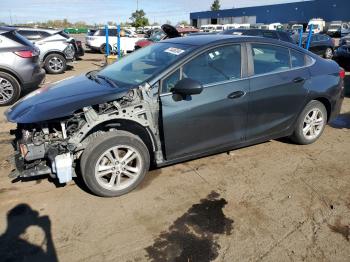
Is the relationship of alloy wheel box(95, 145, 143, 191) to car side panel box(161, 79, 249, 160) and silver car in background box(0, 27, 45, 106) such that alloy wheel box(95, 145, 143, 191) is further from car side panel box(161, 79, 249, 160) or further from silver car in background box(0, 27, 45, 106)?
silver car in background box(0, 27, 45, 106)

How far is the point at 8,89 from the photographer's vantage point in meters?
7.27

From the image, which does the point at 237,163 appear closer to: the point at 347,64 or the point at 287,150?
the point at 287,150

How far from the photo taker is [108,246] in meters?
2.91

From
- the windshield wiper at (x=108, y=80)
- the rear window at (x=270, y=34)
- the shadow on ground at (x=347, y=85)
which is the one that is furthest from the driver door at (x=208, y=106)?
the rear window at (x=270, y=34)

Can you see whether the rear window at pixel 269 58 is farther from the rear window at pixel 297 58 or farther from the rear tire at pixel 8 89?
the rear tire at pixel 8 89

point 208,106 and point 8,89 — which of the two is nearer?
point 208,106

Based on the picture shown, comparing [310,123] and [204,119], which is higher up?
[204,119]

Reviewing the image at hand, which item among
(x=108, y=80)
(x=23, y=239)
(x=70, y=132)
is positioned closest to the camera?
(x=23, y=239)

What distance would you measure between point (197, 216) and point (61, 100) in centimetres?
187

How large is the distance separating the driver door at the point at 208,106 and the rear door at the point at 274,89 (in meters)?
0.17

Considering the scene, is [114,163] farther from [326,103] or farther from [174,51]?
[326,103]

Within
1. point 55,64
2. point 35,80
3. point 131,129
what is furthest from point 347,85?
point 55,64

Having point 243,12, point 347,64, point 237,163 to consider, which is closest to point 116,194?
point 237,163

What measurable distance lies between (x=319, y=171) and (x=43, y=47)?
1106 cm
